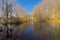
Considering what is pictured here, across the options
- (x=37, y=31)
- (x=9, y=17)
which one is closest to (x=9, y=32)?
(x=9, y=17)

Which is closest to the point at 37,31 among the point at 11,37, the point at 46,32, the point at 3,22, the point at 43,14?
the point at 46,32

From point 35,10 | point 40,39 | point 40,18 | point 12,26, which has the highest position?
point 35,10

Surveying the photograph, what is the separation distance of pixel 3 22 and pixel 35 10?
1002 mm

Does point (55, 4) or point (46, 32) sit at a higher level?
point (55, 4)

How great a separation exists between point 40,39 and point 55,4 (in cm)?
117

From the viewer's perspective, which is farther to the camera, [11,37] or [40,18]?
[40,18]

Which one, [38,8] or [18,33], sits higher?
[38,8]

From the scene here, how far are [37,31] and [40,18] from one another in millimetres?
401

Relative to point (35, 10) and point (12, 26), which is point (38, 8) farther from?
point (12, 26)

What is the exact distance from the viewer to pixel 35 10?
3.75 metres

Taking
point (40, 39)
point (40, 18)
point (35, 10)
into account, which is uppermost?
point (35, 10)

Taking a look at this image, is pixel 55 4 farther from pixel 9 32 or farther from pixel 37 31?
pixel 9 32

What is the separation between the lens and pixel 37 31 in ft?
12.4

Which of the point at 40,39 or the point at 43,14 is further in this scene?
the point at 43,14
